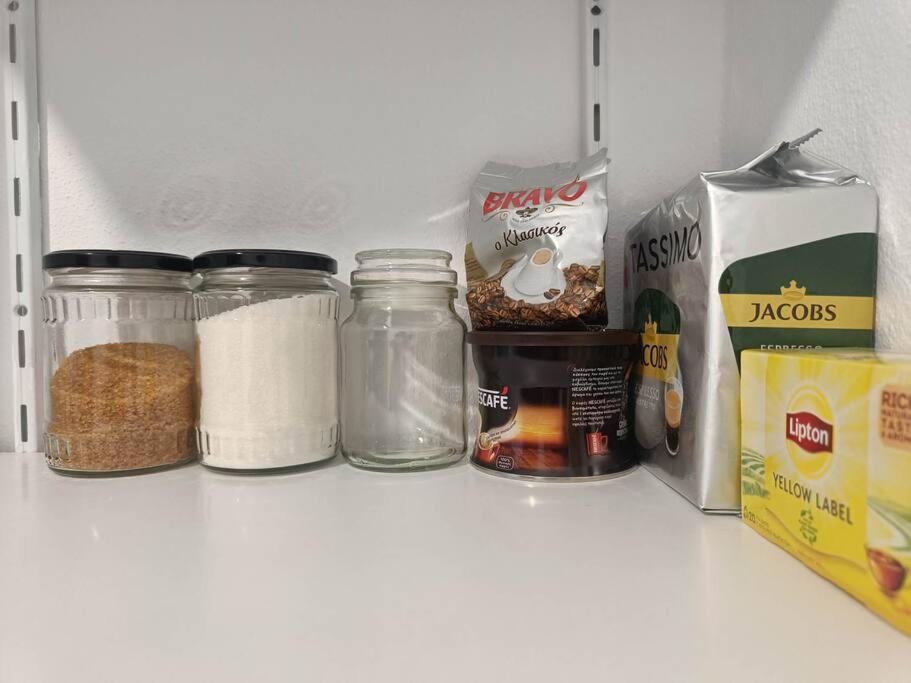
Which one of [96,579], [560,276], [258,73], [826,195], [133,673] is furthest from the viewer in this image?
[258,73]

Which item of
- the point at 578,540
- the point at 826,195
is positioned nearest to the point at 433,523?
the point at 578,540

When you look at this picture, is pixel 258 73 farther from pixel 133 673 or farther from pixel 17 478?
pixel 133 673

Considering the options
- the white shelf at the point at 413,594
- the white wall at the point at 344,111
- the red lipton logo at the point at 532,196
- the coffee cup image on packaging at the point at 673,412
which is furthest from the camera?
the white wall at the point at 344,111

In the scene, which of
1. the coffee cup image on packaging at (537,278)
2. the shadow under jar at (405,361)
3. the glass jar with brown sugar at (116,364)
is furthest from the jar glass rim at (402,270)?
the glass jar with brown sugar at (116,364)

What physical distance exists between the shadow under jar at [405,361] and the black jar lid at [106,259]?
231 mm

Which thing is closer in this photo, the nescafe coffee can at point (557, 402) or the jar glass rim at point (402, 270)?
the nescafe coffee can at point (557, 402)

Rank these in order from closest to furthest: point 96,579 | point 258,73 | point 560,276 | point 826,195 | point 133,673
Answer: point 133,673, point 96,579, point 826,195, point 560,276, point 258,73

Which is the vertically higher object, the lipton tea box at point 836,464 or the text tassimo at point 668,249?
the text tassimo at point 668,249

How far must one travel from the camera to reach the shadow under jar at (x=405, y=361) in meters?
0.78

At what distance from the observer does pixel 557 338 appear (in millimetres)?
656

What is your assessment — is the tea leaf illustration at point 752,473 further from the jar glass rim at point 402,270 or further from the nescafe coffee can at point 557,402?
the jar glass rim at point 402,270

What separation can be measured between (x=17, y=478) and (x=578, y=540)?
2.15 feet

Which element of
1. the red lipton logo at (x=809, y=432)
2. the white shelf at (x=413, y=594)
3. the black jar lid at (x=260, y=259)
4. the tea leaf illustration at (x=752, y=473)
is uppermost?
the black jar lid at (x=260, y=259)

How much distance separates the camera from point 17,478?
2.34 feet
